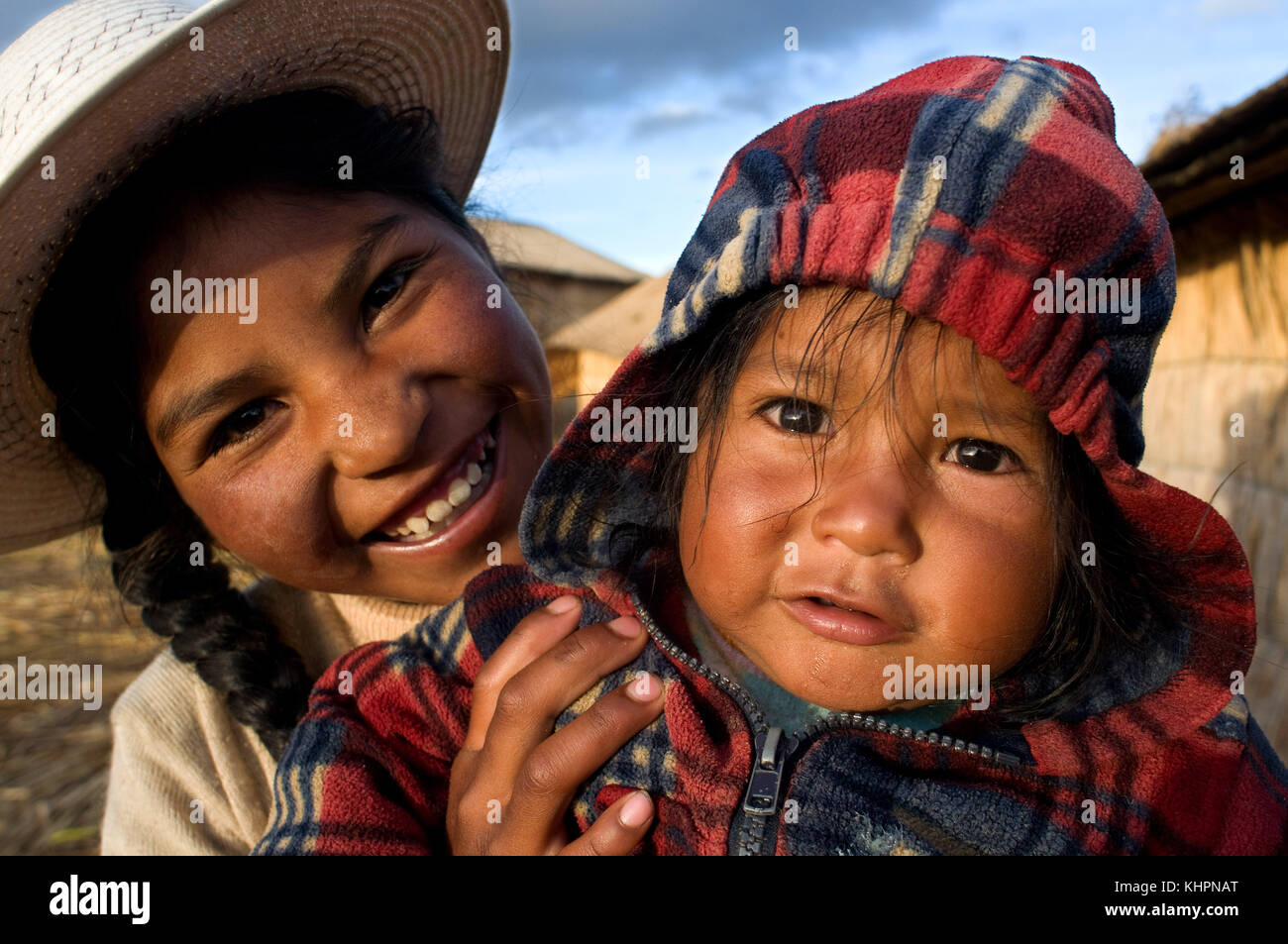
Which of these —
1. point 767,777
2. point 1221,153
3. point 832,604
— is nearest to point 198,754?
point 767,777

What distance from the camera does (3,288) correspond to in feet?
5.72

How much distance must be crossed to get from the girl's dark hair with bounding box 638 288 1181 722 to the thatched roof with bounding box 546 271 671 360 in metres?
8.14

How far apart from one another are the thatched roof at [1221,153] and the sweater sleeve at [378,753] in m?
2.52

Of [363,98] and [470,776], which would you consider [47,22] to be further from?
[470,776]

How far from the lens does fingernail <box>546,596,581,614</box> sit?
1823mm

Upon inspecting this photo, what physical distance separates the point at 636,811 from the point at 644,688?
0.20 metres

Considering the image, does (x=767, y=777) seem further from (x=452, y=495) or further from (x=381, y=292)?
(x=381, y=292)

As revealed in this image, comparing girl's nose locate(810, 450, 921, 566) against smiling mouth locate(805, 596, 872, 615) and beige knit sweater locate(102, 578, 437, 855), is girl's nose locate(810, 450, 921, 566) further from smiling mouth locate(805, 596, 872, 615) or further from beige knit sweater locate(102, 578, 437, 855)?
beige knit sweater locate(102, 578, 437, 855)

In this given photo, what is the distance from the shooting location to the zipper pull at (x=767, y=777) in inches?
61.7

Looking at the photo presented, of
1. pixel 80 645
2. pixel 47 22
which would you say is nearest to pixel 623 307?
pixel 80 645

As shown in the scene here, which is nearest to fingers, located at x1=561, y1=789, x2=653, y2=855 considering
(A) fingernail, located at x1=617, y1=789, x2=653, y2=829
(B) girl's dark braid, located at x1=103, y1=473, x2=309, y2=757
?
(A) fingernail, located at x1=617, y1=789, x2=653, y2=829

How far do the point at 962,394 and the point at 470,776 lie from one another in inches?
42.7

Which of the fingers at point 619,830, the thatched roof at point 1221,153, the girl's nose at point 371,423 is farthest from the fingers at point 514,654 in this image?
the thatched roof at point 1221,153

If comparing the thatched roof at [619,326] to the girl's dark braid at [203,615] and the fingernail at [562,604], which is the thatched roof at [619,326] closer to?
the girl's dark braid at [203,615]
